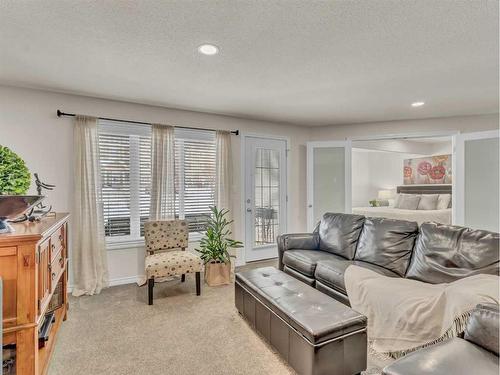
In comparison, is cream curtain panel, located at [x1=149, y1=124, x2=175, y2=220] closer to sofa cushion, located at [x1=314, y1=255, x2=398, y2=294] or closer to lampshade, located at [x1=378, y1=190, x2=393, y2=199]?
sofa cushion, located at [x1=314, y1=255, x2=398, y2=294]

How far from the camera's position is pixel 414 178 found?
25.7 feet

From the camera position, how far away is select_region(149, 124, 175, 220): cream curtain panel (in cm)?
368

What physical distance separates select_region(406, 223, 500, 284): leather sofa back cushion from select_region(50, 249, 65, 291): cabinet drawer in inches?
114

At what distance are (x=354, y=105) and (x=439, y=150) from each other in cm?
537

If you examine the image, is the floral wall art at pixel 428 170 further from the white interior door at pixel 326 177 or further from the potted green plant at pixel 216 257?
the potted green plant at pixel 216 257

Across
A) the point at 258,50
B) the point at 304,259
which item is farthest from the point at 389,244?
the point at 258,50

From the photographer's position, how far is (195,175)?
4082 millimetres

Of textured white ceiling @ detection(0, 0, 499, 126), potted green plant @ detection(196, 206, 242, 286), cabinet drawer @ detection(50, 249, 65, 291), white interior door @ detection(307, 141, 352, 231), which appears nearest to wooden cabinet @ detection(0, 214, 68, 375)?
cabinet drawer @ detection(50, 249, 65, 291)

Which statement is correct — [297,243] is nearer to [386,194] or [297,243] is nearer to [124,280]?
[124,280]

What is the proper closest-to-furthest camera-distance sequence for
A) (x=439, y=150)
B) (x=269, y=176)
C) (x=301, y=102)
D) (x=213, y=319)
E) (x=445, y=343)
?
1. (x=445, y=343)
2. (x=213, y=319)
3. (x=301, y=102)
4. (x=269, y=176)
5. (x=439, y=150)

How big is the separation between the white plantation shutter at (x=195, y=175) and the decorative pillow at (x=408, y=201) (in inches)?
219

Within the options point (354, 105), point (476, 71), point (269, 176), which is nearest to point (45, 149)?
point (269, 176)

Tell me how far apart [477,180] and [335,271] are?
3.15 m

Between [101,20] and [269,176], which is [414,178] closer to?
[269,176]
